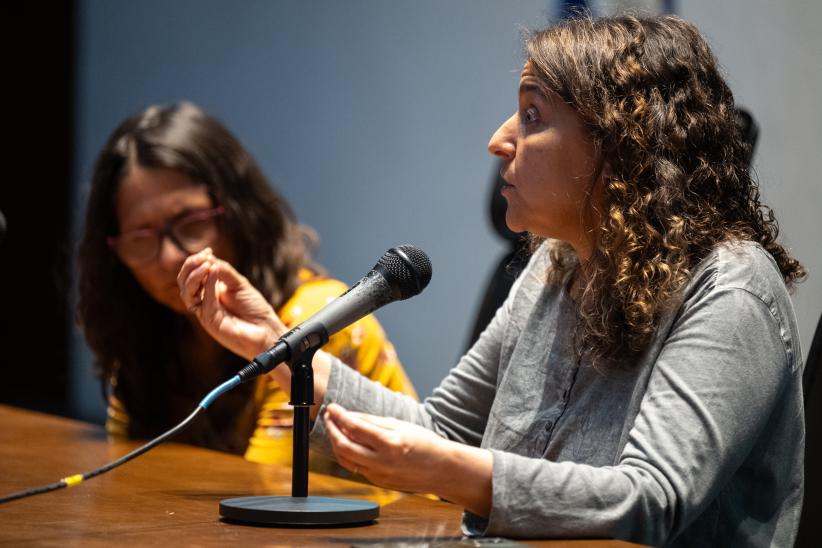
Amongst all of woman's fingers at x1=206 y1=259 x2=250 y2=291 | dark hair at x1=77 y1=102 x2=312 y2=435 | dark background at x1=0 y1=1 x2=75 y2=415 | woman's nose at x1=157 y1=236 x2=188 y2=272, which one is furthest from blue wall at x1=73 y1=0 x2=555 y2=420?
woman's fingers at x1=206 y1=259 x2=250 y2=291

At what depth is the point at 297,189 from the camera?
11.9 ft

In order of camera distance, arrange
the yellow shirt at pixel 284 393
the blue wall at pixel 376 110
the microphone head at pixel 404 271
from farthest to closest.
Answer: the blue wall at pixel 376 110, the yellow shirt at pixel 284 393, the microphone head at pixel 404 271

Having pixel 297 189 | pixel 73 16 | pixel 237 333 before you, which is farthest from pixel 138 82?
pixel 237 333

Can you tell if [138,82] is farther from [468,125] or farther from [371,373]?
[371,373]

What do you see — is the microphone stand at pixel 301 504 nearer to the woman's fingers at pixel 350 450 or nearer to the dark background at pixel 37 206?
the woman's fingers at pixel 350 450

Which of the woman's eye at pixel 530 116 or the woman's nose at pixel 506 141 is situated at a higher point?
the woman's eye at pixel 530 116

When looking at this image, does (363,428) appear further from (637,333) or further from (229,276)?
(229,276)

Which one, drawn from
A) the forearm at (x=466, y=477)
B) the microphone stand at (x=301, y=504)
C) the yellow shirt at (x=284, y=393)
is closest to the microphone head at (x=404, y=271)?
the microphone stand at (x=301, y=504)

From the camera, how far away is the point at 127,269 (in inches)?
93.9

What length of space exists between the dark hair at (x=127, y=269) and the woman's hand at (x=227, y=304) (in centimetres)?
47

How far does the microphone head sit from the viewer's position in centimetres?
136

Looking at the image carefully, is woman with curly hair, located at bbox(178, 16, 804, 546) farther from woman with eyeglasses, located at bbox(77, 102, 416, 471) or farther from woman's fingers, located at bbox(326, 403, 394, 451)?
woman with eyeglasses, located at bbox(77, 102, 416, 471)

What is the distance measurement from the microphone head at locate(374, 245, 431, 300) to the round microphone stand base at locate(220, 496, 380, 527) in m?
0.25

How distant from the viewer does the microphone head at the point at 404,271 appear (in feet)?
4.47
